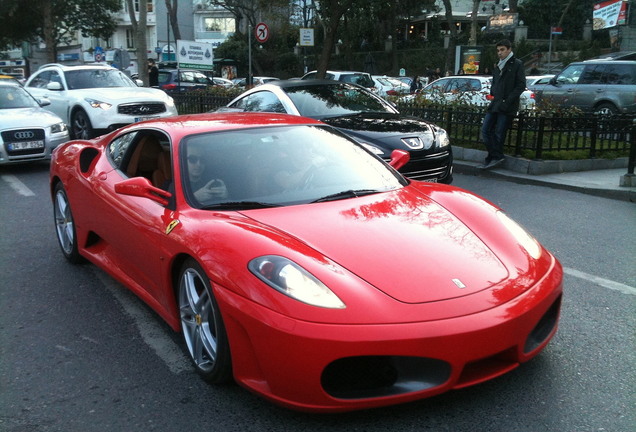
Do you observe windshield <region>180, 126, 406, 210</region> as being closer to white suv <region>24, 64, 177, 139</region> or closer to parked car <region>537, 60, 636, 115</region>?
white suv <region>24, 64, 177, 139</region>

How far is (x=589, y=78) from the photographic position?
16906mm

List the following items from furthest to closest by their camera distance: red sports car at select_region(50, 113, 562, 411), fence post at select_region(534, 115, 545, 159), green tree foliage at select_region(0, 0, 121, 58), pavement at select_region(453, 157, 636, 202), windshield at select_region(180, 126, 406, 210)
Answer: green tree foliage at select_region(0, 0, 121, 58) → fence post at select_region(534, 115, 545, 159) → pavement at select_region(453, 157, 636, 202) → windshield at select_region(180, 126, 406, 210) → red sports car at select_region(50, 113, 562, 411)

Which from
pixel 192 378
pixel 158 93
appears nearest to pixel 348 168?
pixel 192 378

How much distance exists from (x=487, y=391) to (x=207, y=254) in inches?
59.3

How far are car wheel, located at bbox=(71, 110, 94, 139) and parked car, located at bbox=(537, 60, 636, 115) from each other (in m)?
10.7

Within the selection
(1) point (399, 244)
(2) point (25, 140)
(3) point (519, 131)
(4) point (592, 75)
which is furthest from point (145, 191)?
(4) point (592, 75)

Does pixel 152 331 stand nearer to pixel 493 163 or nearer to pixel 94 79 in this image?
pixel 493 163

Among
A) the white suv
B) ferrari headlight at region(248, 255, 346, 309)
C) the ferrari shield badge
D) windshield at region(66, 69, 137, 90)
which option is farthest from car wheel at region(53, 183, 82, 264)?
windshield at region(66, 69, 137, 90)

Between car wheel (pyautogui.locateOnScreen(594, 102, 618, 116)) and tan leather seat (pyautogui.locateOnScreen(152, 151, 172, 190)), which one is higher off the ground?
tan leather seat (pyautogui.locateOnScreen(152, 151, 172, 190))

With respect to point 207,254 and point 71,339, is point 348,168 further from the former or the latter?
point 71,339

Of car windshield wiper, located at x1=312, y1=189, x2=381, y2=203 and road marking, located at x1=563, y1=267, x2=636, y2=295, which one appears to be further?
road marking, located at x1=563, y1=267, x2=636, y2=295

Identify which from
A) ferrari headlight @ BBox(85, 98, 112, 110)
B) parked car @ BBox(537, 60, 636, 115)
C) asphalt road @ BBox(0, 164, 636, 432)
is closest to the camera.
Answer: asphalt road @ BBox(0, 164, 636, 432)

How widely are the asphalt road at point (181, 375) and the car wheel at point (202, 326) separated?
0.39 ft

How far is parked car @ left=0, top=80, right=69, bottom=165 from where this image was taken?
10031 mm
